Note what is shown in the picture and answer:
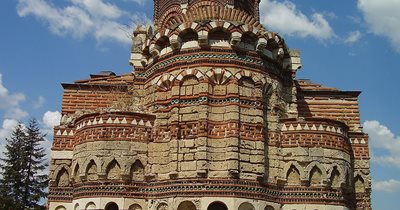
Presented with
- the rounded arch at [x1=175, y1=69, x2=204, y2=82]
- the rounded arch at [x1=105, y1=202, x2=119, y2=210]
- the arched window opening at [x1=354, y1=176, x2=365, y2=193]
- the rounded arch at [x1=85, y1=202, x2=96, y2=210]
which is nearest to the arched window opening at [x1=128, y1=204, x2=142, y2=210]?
the rounded arch at [x1=105, y1=202, x2=119, y2=210]

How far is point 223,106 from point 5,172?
21.5 metres

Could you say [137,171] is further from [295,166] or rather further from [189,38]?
[295,166]

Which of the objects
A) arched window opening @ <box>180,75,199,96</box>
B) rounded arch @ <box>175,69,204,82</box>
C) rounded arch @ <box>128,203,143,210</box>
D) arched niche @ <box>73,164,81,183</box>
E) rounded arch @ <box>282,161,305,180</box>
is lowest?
rounded arch @ <box>128,203,143,210</box>

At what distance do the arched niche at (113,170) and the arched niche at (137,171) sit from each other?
0.39 meters

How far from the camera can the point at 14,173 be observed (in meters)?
29.5

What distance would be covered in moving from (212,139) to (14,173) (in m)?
21.1

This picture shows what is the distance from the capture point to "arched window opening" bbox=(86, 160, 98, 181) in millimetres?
13427

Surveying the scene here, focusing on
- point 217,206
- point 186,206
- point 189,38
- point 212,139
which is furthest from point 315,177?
point 189,38

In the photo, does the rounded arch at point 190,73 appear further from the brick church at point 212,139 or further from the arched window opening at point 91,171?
the arched window opening at point 91,171

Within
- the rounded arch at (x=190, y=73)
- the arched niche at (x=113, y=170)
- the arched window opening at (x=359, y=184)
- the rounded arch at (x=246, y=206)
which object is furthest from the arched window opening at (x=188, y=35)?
the arched window opening at (x=359, y=184)

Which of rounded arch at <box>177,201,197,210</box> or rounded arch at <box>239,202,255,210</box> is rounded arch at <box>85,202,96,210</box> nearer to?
rounded arch at <box>177,201,197,210</box>

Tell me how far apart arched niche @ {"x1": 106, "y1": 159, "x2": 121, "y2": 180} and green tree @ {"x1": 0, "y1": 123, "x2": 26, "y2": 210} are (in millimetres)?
16956

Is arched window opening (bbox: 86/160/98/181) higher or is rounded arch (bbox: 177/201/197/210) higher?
arched window opening (bbox: 86/160/98/181)

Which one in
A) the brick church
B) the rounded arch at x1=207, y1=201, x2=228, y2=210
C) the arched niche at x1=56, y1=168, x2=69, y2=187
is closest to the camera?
the rounded arch at x1=207, y1=201, x2=228, y2=210
